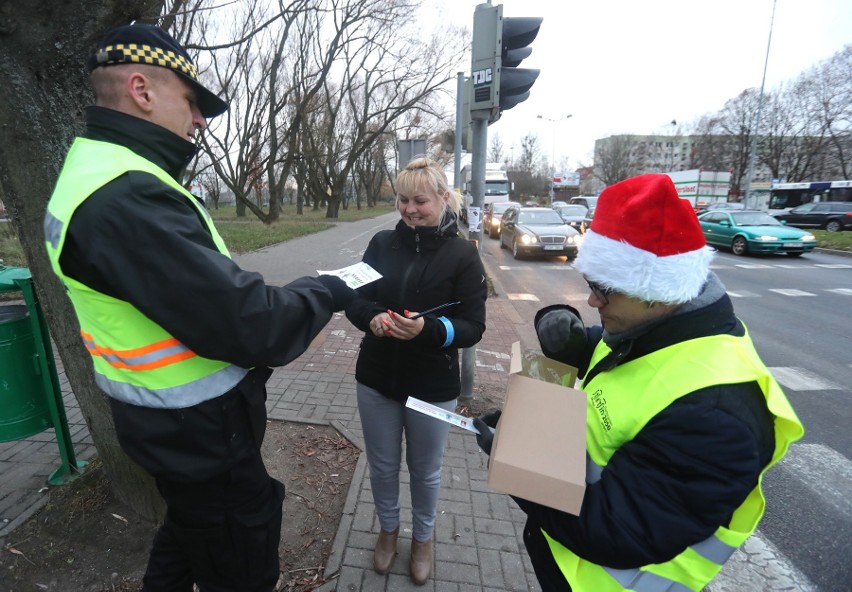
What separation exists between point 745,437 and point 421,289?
1.46 m

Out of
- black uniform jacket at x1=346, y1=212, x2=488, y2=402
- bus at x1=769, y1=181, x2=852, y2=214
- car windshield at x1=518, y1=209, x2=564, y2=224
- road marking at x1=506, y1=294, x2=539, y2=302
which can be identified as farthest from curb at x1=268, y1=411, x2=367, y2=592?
bus at x1=769, y1=181, x2=852, y2=214

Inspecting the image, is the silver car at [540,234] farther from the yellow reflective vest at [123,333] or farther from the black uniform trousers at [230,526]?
the yellow reflective vest at [123,333]

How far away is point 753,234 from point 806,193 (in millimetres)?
20090

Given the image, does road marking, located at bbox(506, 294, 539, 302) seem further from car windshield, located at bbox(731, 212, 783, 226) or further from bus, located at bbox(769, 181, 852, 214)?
bus, located at bbox(769, 181, 852, 214)

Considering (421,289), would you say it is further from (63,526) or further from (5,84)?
(63,526)

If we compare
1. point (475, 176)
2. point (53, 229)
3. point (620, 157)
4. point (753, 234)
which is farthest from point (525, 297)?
point (620, 157)

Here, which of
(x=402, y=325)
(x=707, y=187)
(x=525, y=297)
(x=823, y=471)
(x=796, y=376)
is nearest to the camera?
(x=402, y=325)

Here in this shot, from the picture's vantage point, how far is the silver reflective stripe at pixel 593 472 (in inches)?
46.3

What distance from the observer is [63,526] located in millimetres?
2500

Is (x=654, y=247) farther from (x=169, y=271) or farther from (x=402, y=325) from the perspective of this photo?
(x=169, y=271)

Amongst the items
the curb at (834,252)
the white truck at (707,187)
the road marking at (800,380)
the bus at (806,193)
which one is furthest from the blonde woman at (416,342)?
the white truck at (707,187)

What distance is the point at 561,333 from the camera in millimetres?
1702

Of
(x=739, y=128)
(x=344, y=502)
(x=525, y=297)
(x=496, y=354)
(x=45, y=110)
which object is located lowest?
(x=525, y=297)

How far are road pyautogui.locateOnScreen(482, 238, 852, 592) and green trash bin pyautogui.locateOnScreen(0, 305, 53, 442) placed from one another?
161 inches
